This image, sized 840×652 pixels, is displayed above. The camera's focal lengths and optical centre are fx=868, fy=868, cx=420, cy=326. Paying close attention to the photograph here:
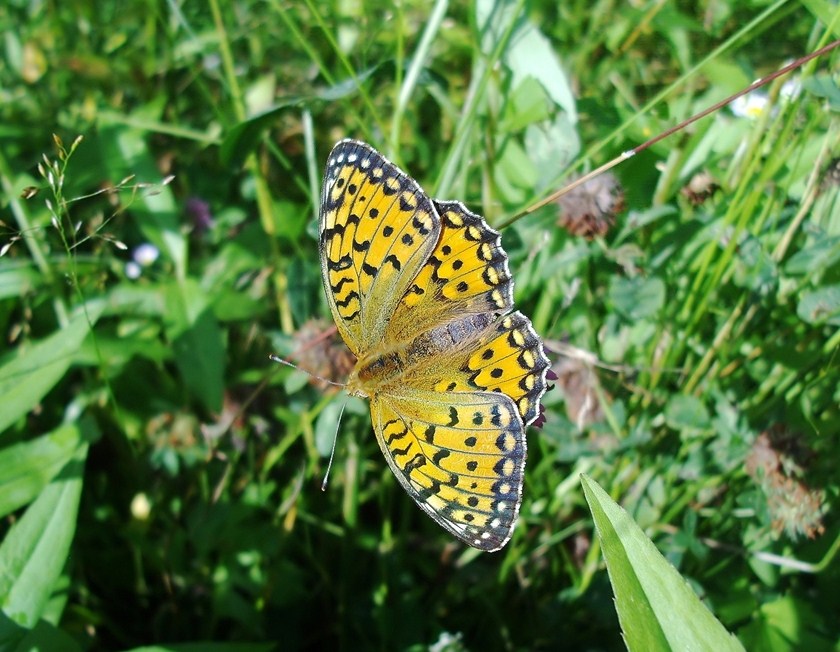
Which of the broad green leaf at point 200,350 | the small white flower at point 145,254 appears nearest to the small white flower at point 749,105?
the broad green leaf at point 200,350

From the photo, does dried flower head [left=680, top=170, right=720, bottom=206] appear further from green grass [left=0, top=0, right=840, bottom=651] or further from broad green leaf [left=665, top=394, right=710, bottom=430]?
broad green leaf [left=665, top=394, right=710, bottom=430]

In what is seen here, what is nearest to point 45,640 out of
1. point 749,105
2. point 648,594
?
point 648,594

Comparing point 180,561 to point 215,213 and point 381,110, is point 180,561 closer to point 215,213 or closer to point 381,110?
point 215,213

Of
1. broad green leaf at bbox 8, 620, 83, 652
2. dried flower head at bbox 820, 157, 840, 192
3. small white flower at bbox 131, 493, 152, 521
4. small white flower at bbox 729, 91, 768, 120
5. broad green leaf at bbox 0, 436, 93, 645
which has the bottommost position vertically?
small white flower at bbox 131, 493, 152, 521

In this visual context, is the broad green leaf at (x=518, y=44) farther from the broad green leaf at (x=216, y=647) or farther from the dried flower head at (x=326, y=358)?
the broad green leaf at (x=216, y=647)

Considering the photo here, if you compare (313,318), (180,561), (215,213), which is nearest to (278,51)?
(215,213)

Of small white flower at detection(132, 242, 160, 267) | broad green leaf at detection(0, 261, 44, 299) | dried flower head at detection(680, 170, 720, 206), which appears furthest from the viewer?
small white flower at detection(132, 242, 160, 267)

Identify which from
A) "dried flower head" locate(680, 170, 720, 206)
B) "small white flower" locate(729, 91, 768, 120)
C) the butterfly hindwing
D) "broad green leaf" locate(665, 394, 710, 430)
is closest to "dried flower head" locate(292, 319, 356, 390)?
the butterfly hindwing

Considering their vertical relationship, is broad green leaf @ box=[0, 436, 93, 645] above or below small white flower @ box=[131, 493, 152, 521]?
above
